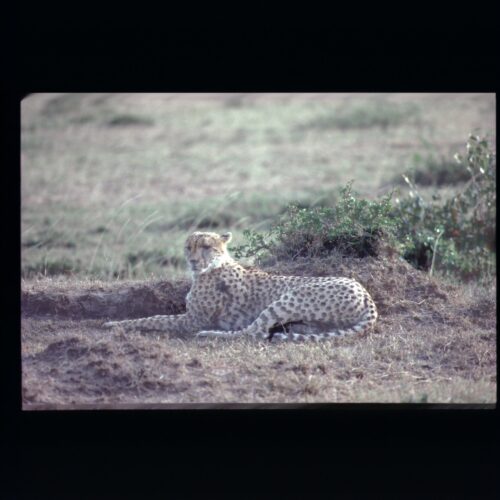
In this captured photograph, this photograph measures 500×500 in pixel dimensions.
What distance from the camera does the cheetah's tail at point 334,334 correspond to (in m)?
5.99

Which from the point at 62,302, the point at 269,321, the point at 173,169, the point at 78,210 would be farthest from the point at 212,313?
the point at 173,169

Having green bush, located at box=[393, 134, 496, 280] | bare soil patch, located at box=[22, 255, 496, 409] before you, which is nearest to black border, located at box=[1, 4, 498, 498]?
bare soil patch, located at box=[22, 255, 496, 409]

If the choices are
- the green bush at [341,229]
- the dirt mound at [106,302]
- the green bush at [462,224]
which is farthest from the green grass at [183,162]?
the green bush at [341,229]

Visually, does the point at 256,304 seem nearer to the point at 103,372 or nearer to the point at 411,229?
the point at 103,372

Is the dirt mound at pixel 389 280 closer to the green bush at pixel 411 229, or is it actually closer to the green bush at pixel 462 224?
the green bush at pixel 411 229

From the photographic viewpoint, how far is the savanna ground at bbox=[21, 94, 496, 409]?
5.56 meters

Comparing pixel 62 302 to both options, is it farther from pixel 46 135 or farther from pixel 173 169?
pixel 46 135

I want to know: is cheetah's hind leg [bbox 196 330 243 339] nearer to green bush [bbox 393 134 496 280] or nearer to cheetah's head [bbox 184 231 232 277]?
cheetah's head [bbox 184 231 232 277]

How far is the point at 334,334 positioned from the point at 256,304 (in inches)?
23.1

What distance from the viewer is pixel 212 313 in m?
6.30

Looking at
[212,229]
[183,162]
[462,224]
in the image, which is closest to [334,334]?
[462,224]

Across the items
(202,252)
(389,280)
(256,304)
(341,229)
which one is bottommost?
(256,304)

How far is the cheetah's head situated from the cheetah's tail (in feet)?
2.15

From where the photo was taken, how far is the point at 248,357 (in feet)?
18.9
